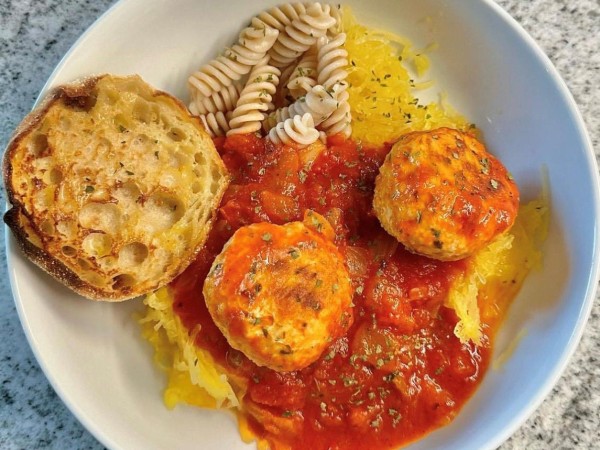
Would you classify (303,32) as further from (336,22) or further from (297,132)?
(297,132)

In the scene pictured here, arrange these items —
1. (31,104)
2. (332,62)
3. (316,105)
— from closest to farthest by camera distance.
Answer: (316,105)
(332,62)
(31,104)

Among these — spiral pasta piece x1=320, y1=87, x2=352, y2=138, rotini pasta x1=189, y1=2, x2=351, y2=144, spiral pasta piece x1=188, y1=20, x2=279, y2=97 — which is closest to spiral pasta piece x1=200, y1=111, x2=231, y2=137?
rotini pasta x1=189, y1=2, x2=351, y2=144

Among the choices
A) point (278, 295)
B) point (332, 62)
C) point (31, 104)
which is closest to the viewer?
point (278, 295)

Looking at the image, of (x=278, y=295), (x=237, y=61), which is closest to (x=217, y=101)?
(x=237, y=61)

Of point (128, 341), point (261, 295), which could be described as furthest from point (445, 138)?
point (128, 341)

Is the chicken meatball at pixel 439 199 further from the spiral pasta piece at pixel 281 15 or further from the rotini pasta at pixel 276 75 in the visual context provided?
the spiral pasta piece at pixel 281 15

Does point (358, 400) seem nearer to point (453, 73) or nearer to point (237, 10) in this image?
point (453, 73)

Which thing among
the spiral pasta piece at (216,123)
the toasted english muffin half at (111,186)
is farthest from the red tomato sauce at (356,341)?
the spiral pasta piece at (216,123)
